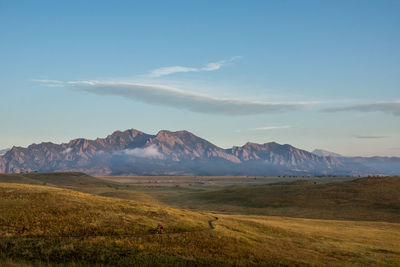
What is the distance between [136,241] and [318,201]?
85729 millimetres

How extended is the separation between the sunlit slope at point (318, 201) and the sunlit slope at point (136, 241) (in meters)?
47.4

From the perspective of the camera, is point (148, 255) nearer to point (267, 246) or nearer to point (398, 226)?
point (267, 246)

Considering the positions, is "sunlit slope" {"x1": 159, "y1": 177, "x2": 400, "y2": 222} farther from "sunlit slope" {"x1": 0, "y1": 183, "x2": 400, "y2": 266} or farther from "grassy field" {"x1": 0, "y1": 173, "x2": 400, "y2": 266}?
"sunlit slope" {"x1": 0, "y1": 183, "x2": 400, "y2": 266}

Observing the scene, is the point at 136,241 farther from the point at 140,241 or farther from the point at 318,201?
the point at 318,201

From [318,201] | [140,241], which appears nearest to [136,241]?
[140,241]

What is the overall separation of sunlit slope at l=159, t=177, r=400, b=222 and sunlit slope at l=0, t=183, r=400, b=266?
156 ft

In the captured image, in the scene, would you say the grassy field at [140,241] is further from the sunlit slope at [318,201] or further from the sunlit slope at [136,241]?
the sunlit slope at [318,201]

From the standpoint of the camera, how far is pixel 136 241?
100 ft

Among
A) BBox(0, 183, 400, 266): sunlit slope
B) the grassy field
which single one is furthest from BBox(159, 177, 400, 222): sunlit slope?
BBox(0, 183, 400, 266): sunlit slope

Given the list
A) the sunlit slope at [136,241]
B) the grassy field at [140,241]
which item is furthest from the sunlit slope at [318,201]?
the sunlit slope at [136,241]

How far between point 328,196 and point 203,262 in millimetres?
91765

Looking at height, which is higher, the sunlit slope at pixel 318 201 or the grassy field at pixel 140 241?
the grassy field at pixel 140 241

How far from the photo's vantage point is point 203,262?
89.9 ft

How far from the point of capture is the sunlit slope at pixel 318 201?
89.9 meters
